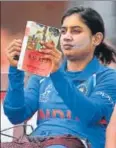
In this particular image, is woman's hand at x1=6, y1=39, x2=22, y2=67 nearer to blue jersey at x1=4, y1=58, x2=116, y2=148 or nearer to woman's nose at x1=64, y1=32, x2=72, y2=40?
blue jersey at x1=4, y1=58, x2=116, y2=148

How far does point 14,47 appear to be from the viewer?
6.64ft

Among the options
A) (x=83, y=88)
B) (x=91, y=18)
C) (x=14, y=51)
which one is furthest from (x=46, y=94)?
(x=91, y=18)

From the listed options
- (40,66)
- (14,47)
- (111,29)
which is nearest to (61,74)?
(40,66)

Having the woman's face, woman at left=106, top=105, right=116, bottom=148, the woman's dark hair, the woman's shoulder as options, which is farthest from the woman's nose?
woman at left=106, top=105, right=116, bottom=148

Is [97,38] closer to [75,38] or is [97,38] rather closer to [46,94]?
[75,38]

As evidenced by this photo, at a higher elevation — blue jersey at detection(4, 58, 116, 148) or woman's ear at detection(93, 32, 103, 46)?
woman's ear at detection(93, 32, 103, 46)

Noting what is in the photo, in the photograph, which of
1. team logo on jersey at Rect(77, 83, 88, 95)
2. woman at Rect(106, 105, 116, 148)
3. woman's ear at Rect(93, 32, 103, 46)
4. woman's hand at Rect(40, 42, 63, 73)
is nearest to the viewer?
woman at Rect(106, 105, 116, 148)

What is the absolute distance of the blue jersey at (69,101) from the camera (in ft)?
6.50

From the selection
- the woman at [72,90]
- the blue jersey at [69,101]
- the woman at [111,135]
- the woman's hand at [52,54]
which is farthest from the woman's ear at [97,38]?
the woman at [111,135]

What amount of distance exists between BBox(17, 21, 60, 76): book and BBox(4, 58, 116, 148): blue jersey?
59 mm

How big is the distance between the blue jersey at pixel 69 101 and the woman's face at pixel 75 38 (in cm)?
8

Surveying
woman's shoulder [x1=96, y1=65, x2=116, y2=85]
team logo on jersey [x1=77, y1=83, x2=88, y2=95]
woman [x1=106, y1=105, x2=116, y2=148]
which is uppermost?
woman's shoulder [x1=96, y1=65, x2=116, y2=85]

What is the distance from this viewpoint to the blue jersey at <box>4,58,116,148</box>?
1.98 metres

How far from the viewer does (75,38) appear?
84.5 inches
